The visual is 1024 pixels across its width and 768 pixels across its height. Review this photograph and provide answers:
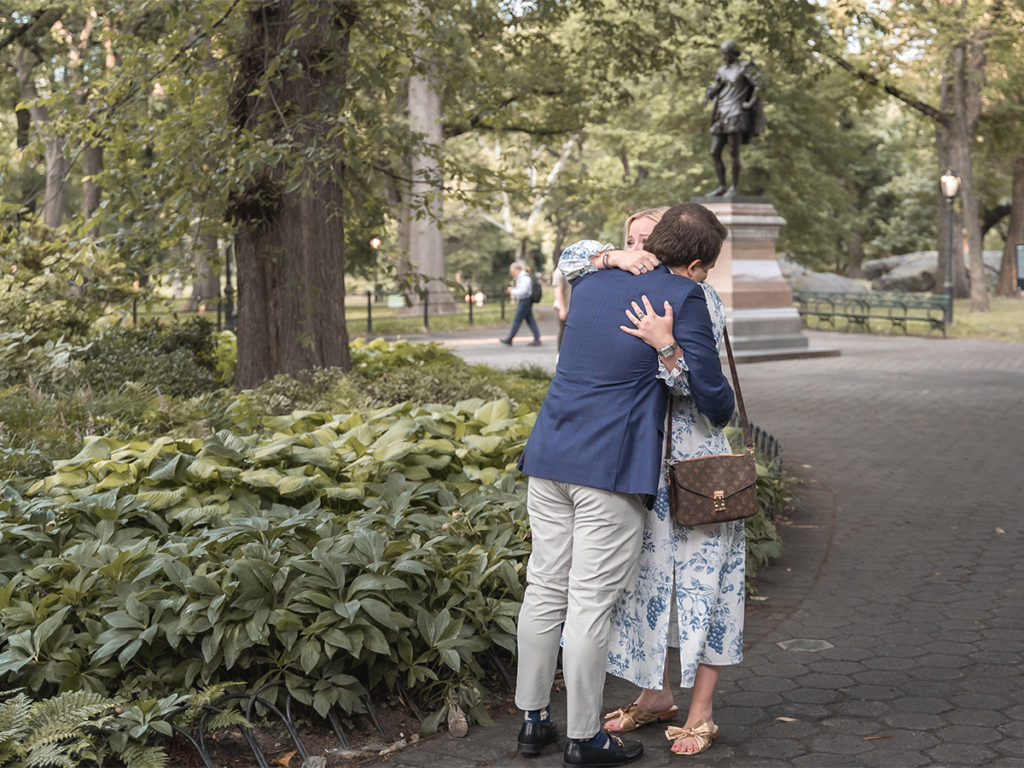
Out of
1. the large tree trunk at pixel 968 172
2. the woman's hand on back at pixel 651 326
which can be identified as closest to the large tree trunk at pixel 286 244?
the woman's hand on back at pixel 651 326

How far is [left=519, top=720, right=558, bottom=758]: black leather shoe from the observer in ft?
12.8

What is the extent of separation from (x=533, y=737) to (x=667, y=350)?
1324 mm

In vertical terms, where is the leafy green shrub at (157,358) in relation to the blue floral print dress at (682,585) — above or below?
above

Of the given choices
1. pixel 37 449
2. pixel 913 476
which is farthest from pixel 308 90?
pixel 913 476

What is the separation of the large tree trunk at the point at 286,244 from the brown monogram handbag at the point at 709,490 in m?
6.15

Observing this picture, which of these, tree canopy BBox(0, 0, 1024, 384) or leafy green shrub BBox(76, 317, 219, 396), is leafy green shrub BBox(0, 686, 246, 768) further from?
leafy green shrub BBox(76, 317, 219, 396)

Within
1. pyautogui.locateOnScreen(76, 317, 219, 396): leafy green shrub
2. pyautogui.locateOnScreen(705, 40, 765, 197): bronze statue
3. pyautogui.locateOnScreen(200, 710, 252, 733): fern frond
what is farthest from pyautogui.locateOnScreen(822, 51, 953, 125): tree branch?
pyautogui.locateOnScreen(200, 710, 252, 733): fern frond

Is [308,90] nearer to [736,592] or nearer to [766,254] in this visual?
[736,592]

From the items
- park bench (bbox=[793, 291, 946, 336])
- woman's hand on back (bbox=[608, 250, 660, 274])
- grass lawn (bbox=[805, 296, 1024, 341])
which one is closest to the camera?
woman's hand on back (bbox=[608, 250, 660, 274])

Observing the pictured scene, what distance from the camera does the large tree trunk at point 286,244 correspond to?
31.5 feet

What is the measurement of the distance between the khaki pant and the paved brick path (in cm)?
31


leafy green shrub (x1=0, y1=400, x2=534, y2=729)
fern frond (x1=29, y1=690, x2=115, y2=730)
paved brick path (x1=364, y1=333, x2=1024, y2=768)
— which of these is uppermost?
leafy green shrub (x1=0, y1=400, x2=534, y2=729)

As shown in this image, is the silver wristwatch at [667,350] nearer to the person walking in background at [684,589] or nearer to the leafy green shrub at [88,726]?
the person walking in background at [684,589]

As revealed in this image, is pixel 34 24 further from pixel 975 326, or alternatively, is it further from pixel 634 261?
pixel 634 261
